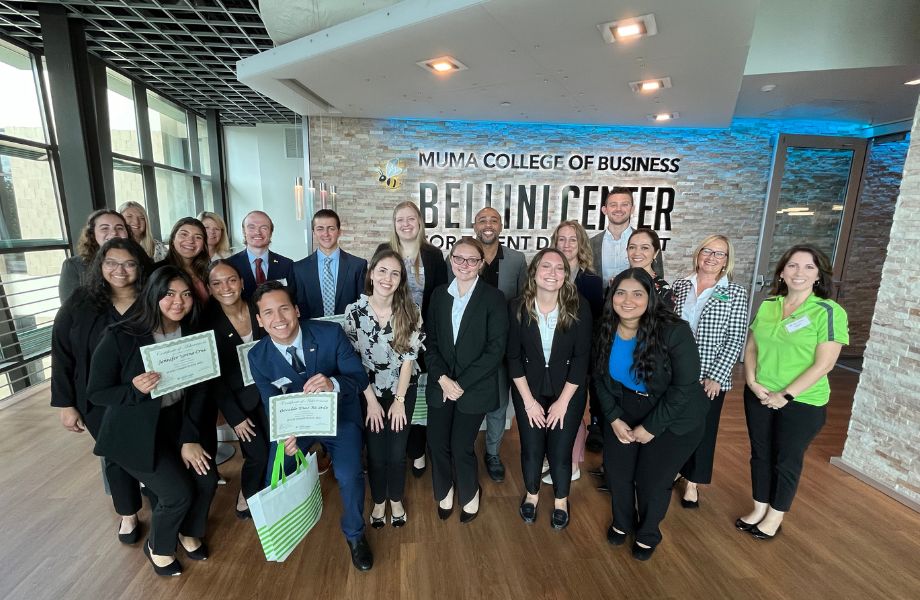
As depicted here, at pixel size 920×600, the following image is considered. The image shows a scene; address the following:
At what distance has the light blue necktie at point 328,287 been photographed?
3059mm

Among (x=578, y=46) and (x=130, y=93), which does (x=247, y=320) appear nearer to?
(x=578, y=46)

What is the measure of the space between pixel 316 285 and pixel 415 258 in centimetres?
80

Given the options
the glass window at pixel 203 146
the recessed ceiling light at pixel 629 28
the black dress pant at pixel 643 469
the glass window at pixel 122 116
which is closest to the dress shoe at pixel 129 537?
the black dress pant at pixel 643 469

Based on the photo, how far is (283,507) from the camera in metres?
1.94

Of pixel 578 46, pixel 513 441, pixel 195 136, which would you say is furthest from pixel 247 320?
pixel 195 136

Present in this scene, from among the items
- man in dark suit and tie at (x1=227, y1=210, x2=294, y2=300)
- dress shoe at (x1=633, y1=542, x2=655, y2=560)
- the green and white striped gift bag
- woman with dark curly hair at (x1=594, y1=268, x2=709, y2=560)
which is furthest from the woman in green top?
man in dark suit and tie at (x1=227, y1=210, x2=294, y2=300)

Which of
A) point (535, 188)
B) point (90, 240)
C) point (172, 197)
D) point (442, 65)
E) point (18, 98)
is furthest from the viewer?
point (172, 197)

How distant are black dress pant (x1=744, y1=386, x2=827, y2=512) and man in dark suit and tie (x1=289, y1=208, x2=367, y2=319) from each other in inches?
113

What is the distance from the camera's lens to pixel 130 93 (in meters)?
7.11

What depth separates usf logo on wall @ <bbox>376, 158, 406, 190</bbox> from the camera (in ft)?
20.0

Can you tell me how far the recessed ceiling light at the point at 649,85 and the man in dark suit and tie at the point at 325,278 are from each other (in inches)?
132

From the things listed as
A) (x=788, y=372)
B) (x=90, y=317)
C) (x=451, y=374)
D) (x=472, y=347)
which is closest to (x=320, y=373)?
(x=451, y=374)

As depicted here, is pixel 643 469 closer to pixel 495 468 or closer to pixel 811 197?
pixel 495 468

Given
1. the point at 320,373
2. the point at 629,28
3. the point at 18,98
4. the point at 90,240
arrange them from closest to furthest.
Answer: the point at 320,373
the point at 90,240
the point at 629,28
the point at 18,98
